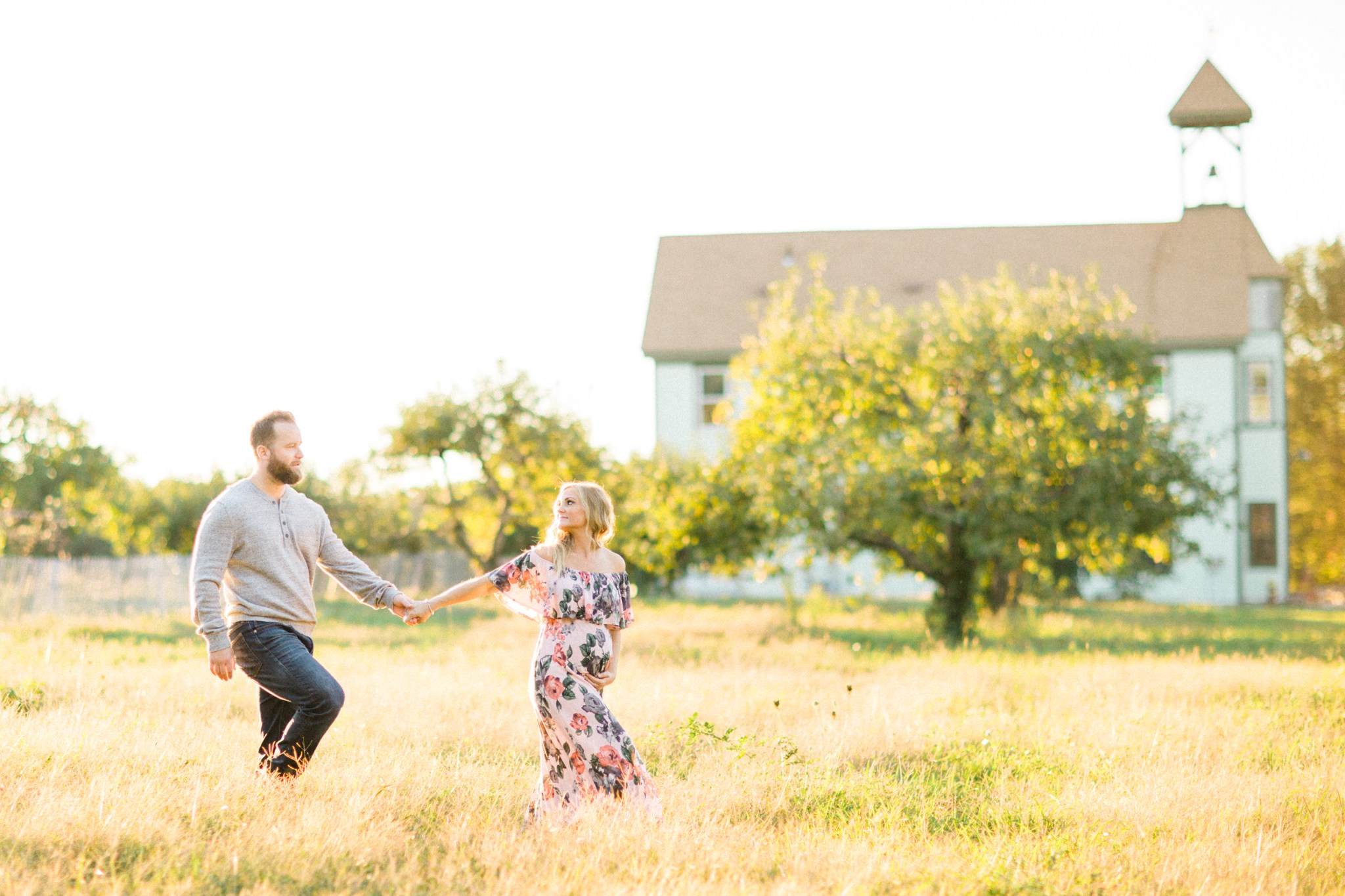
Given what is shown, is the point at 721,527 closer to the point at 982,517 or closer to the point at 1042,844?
the point at 982,517

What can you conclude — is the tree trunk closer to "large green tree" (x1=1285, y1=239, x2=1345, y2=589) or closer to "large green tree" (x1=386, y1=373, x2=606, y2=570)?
"large green tree" (x1=386, y1=373, x2=606, y2=570)

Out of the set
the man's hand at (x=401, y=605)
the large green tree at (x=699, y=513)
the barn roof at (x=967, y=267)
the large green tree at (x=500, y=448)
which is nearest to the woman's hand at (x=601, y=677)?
the man's hand at (x=401, y=605)

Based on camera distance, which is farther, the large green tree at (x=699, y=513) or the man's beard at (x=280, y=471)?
the large green tree at (x=699, y=513)

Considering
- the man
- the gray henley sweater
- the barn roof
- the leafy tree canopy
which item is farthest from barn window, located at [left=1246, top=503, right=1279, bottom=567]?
the gray henley sweater

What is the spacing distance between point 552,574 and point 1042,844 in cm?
268

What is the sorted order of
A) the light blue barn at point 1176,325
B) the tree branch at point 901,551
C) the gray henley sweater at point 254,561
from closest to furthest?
the gray henley sweater at point 254,561 → the tree branch at point 901,551 → the light blue barn at point 1176,325

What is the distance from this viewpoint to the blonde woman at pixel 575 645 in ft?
20.1

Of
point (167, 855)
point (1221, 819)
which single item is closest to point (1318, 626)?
point (1221, 819)

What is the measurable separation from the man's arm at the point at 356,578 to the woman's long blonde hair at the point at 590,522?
3.03 feet

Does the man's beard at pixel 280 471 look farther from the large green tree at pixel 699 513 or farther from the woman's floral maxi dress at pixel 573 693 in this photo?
the large green tree at pixel 699 513

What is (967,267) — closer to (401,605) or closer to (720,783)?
(720,783)

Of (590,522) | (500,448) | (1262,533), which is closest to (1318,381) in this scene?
(1262,533)

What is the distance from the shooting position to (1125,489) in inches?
715

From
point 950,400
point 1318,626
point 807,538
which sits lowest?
point 1318,626
